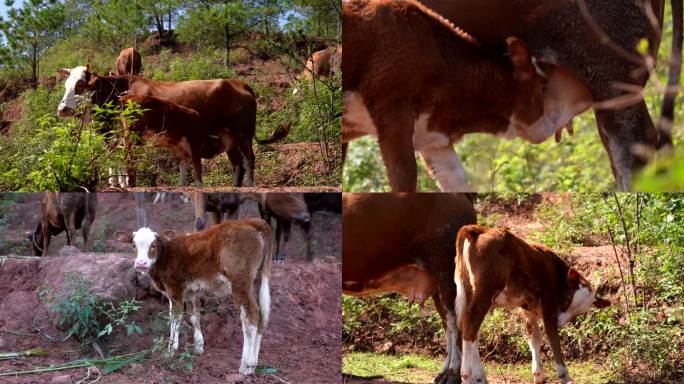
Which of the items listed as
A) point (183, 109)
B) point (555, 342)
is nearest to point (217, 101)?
point (183, 109)

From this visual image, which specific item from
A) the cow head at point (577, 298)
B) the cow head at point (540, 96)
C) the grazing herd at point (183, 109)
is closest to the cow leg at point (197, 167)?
the grazing herd at point (183, 109)

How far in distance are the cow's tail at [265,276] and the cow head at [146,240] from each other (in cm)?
83

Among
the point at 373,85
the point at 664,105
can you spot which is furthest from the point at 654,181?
the point at 664,105

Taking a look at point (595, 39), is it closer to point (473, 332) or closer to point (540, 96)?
point (540, 96)

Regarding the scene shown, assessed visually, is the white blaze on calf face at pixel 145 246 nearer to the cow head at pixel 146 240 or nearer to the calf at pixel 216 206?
the cow head at pixel 146 240

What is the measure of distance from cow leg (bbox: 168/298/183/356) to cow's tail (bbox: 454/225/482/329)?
6.85ft

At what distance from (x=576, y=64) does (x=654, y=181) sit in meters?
3.03

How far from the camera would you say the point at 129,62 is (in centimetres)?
527

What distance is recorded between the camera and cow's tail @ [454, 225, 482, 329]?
498 centimetres

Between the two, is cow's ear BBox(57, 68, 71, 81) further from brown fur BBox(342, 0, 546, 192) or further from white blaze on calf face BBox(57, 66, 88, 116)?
brown fur BBox(342, 0, 546, 192)

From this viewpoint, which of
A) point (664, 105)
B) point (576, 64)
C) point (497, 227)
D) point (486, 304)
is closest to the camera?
point (576, 64)

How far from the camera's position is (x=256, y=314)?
17.4ft

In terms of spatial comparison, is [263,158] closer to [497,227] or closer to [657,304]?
[497,227]

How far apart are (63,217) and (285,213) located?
5.82ft
